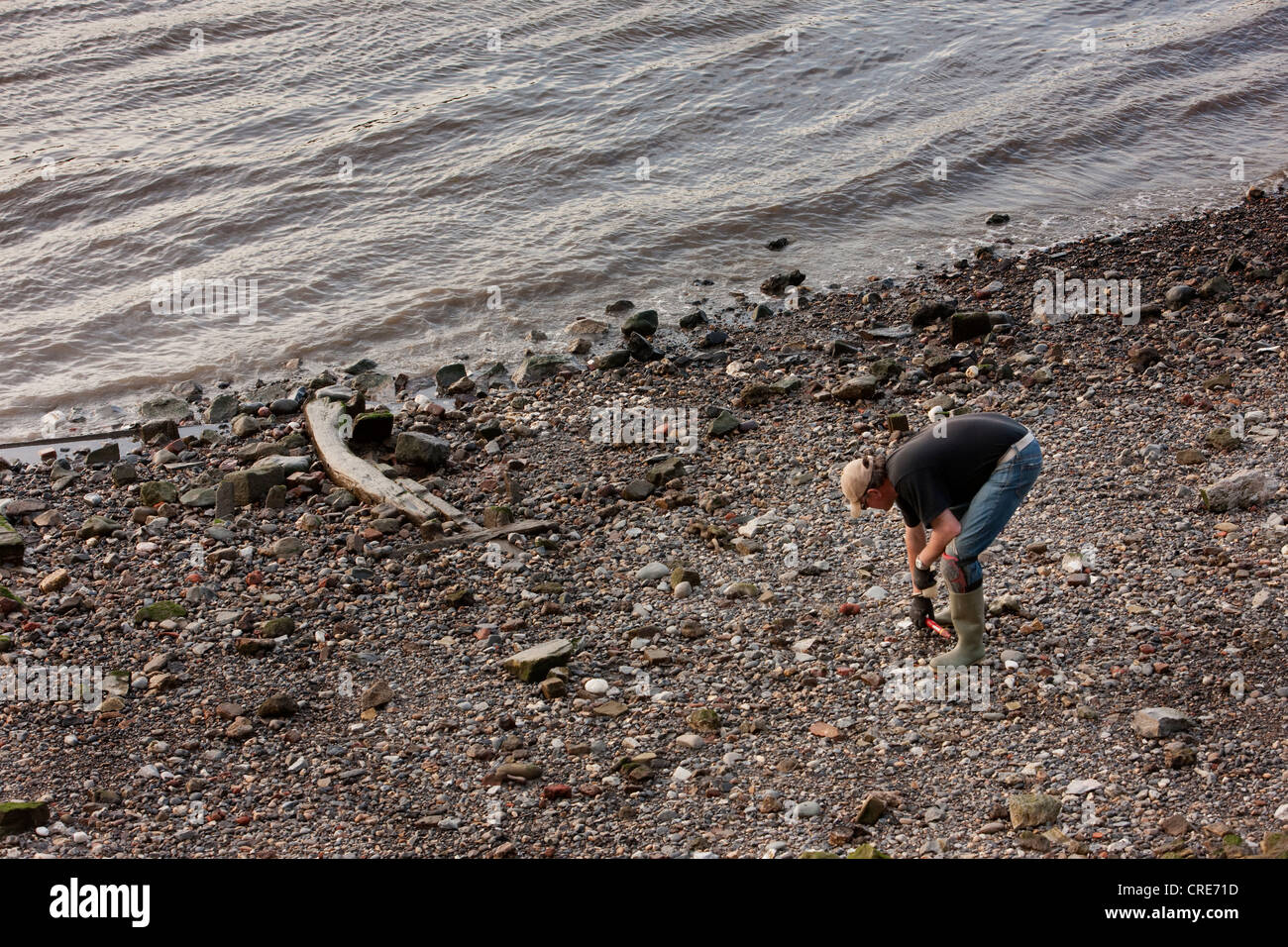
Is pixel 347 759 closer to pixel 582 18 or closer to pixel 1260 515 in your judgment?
pixel 1260 515

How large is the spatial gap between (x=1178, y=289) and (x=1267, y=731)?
7.20 meters

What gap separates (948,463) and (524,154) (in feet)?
45.1

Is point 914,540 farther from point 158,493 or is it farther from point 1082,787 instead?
point 158,493

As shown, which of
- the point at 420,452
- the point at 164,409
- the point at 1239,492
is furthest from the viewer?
the point at 164,409

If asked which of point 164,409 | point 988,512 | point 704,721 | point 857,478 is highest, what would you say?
point 164,409

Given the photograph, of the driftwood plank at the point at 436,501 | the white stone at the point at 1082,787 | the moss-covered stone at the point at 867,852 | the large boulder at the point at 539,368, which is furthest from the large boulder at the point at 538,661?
the large boulder at the point at 539,368

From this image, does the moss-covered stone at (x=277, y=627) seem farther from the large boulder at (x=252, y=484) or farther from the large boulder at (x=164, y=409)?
the large boulder at (x=164, y=409)

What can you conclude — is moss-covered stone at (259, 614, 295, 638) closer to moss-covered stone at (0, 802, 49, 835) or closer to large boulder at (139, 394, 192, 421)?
moss-covered stone at (0, 802, 49, 835)

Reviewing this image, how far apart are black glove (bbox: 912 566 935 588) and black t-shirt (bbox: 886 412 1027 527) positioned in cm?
59

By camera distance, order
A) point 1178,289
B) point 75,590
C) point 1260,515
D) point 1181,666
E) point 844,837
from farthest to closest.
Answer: point 1178,289
point 75,590
point 1260,515
point 1181,666
point 844,837

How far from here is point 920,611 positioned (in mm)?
6836

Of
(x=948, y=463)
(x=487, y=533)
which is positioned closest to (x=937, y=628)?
(x=948, y=463)

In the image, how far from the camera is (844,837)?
17.2ft
